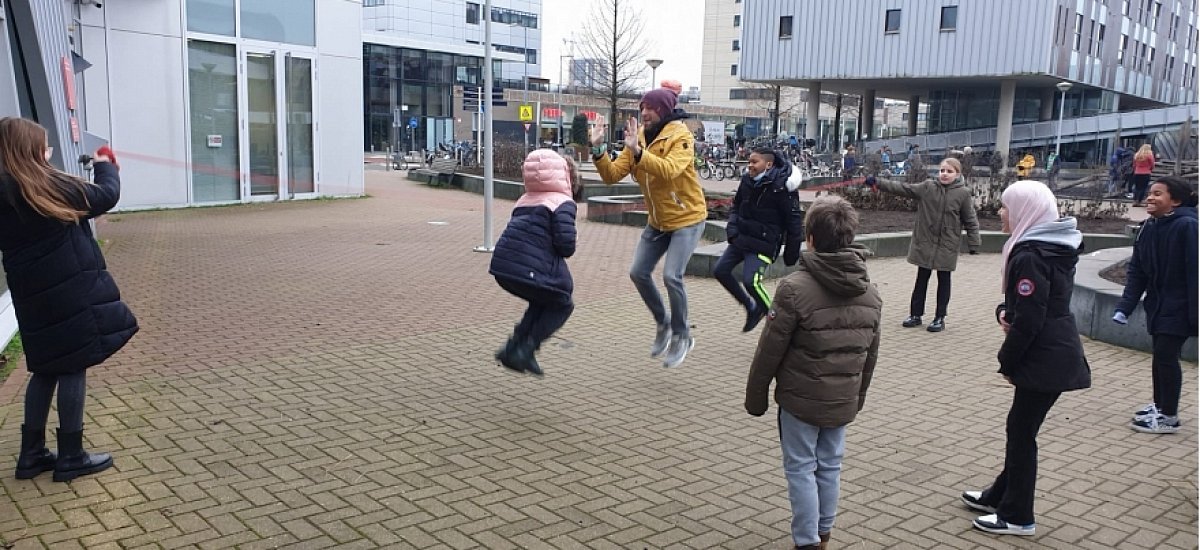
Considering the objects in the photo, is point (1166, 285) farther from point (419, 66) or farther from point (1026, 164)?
point (419, 66)

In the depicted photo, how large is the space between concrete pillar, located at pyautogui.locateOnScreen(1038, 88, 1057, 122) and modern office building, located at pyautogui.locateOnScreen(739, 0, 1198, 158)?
2.1 inches

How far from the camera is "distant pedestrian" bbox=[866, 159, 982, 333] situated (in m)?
8.28

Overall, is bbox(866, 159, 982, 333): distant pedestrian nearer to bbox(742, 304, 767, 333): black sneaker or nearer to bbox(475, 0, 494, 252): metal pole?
bbox(742, 304, 767, 333): black sneaker

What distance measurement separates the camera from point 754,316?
7.54m

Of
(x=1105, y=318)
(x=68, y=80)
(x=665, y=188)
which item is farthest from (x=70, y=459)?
(x=68, y=80)

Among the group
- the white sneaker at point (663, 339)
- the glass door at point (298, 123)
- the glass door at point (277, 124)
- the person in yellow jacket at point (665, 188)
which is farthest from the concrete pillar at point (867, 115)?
the person in yellow jacket at point (665, 188)

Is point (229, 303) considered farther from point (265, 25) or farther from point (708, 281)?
point (265, 25)

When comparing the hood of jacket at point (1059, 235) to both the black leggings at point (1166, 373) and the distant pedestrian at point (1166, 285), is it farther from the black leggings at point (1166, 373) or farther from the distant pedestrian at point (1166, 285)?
the black leggings at point (1166, 373)

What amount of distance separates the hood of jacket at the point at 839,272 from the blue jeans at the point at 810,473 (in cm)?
53

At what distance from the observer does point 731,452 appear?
5012mm

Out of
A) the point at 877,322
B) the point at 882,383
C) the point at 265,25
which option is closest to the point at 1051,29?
the point at 265,25

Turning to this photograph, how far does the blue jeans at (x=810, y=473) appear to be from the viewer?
3674 mm

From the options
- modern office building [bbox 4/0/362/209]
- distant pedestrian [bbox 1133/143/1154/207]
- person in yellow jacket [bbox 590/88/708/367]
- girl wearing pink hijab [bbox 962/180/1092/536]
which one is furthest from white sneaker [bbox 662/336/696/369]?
distant pedestrian [bbox 1133/143/1154/207]

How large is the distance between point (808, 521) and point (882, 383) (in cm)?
306
